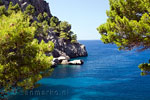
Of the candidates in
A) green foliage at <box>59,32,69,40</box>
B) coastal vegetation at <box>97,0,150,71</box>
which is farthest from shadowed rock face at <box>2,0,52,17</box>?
coastal vegetation at <box>97,0,150,71</box>

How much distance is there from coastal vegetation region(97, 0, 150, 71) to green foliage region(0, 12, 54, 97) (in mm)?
4886

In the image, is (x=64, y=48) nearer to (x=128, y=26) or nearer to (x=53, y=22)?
(x=53, y=22)

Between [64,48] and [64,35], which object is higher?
[64,35]

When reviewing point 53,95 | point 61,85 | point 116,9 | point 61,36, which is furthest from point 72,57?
point 116,9

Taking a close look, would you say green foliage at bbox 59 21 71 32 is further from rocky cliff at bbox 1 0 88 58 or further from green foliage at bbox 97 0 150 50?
green foliage at bbox 97 0 150 50

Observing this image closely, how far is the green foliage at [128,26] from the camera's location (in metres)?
10.0

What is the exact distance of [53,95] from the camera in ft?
82.7

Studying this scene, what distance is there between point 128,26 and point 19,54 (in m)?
7.90

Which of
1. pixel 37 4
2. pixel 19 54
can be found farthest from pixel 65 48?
pixel 19 54

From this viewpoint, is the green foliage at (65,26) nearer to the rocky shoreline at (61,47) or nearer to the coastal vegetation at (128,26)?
the rocky shoreline at (61,47)

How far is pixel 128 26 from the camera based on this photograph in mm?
10195

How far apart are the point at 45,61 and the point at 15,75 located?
7.66 ft

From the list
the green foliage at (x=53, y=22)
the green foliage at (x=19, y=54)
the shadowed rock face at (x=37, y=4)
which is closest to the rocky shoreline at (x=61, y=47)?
the shadowed rock face at (x=37, y=4)

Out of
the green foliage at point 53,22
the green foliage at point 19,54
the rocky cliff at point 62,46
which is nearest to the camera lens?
the green foliage at point 19,54
